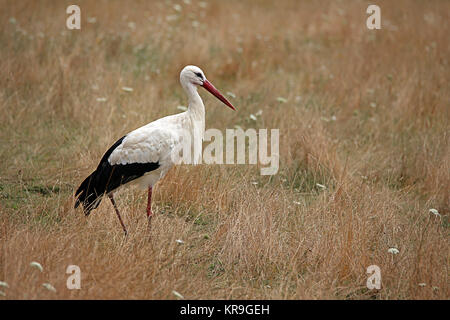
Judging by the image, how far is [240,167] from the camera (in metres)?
6.16

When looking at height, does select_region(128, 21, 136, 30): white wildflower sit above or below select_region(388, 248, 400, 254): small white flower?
above

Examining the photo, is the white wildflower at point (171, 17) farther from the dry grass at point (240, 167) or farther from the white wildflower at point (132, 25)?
the white wildflower at point (132, 25)

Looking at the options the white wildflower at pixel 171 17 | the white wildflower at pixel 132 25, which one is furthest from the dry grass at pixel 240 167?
the white wildflower at pixel 171 17

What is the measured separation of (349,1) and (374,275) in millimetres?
9966

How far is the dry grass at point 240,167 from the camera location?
4098mm

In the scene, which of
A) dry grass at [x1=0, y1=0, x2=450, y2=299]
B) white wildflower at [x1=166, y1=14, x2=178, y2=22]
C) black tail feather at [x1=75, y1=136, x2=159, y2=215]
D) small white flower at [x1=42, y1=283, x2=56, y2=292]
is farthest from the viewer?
white wildflower at [x1=166, y1=14, x2=178, y2=22]

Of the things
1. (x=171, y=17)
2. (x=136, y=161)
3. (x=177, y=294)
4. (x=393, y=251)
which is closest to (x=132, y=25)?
(x=171, y=17)

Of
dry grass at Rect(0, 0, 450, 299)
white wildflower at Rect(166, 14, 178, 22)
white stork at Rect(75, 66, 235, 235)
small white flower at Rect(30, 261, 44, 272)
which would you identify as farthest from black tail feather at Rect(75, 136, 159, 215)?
white wildflower at Rect(166, 14, 178, 22)

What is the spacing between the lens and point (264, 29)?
10789mm

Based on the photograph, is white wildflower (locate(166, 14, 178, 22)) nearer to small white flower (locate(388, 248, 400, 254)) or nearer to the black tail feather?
the black tail feather

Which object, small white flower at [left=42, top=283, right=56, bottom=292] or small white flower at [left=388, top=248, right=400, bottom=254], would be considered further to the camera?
small white flower at [left=388, top=248, right=400, bottom=254]

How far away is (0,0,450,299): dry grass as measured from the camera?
4.10 meters

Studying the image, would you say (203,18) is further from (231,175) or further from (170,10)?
(231,175)
